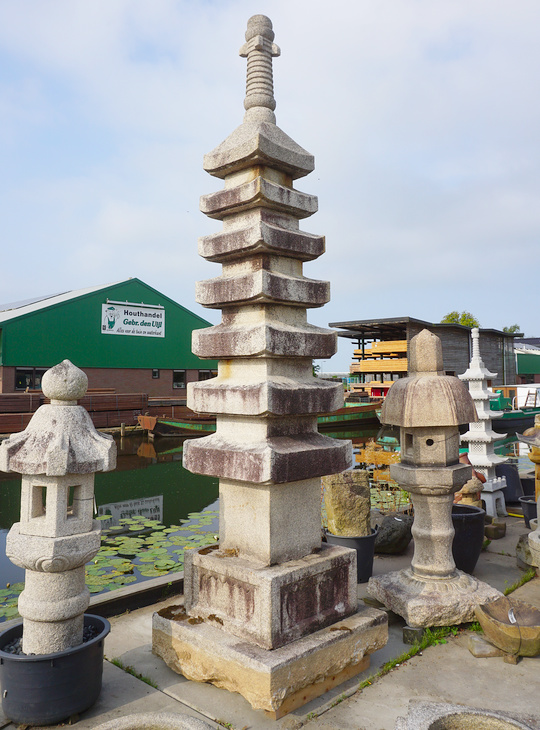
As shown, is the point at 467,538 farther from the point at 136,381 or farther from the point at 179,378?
the point at 179,378

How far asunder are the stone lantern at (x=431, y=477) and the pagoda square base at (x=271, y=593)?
1.09 m

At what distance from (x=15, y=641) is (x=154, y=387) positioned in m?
35.0

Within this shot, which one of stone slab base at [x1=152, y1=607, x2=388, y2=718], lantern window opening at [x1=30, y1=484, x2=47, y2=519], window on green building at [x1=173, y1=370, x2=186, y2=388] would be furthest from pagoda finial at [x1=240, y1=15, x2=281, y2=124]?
window on green building at [x1=173, y1=370, x2=186, y2=388]

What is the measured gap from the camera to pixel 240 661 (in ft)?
13.4

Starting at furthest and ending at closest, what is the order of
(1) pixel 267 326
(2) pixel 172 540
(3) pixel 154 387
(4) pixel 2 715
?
(3) pixel 154 387
(2) pixel 172 540
(1) pixel 267 326
(4) pixel 2 715

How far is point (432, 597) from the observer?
5.49 meters

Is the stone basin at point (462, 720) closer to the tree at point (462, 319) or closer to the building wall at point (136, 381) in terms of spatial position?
the building wall at point (136, 381)

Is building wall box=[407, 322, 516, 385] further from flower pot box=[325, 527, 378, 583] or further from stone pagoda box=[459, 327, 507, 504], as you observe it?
flower pot box=[325, 527, 378, 583]

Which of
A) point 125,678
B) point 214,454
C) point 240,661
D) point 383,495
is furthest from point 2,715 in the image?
point 383,495

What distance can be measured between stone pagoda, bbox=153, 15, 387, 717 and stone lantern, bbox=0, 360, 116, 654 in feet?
3.53

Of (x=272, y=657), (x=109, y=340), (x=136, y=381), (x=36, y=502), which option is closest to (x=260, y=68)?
(x=36, y=502)

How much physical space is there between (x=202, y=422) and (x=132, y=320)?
11782 mm

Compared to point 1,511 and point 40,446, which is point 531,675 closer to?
point 40,446

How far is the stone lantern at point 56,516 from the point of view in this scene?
13.2ft
